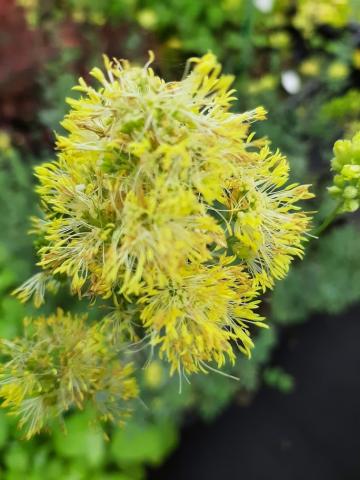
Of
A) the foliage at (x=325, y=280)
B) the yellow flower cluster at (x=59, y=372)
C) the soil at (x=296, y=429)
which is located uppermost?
the yellow flower cluster at (x=59, y=372)

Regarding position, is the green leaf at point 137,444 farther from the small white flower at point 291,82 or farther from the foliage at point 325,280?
the small white flower at point 291,82

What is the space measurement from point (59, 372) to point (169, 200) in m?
0.36

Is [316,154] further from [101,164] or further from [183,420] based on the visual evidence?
[101,164]

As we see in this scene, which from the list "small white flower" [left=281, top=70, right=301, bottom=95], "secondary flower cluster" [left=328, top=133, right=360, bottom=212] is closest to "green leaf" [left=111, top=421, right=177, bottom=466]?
"secondary flower cluster" [left=328, top=133, right=360, bottom=212]

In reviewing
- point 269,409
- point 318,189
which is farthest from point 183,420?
point 318,189

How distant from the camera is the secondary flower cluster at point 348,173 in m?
0.66

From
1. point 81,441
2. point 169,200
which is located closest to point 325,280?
point 81,441

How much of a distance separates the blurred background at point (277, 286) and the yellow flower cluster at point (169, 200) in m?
0.58

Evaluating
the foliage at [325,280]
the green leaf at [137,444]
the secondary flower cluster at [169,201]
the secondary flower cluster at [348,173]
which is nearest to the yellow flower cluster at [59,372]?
the secondary flower cluster at [169,201]

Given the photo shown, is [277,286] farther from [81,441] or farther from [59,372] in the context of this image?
[59,372]

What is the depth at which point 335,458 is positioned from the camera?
1473 mm

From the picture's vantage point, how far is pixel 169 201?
0.51 meters

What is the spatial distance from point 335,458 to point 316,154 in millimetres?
870

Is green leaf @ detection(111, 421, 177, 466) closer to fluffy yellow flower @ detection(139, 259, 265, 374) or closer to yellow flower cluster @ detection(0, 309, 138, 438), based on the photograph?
yellow flower cluster @ detection(0, 309, 138, 438)
